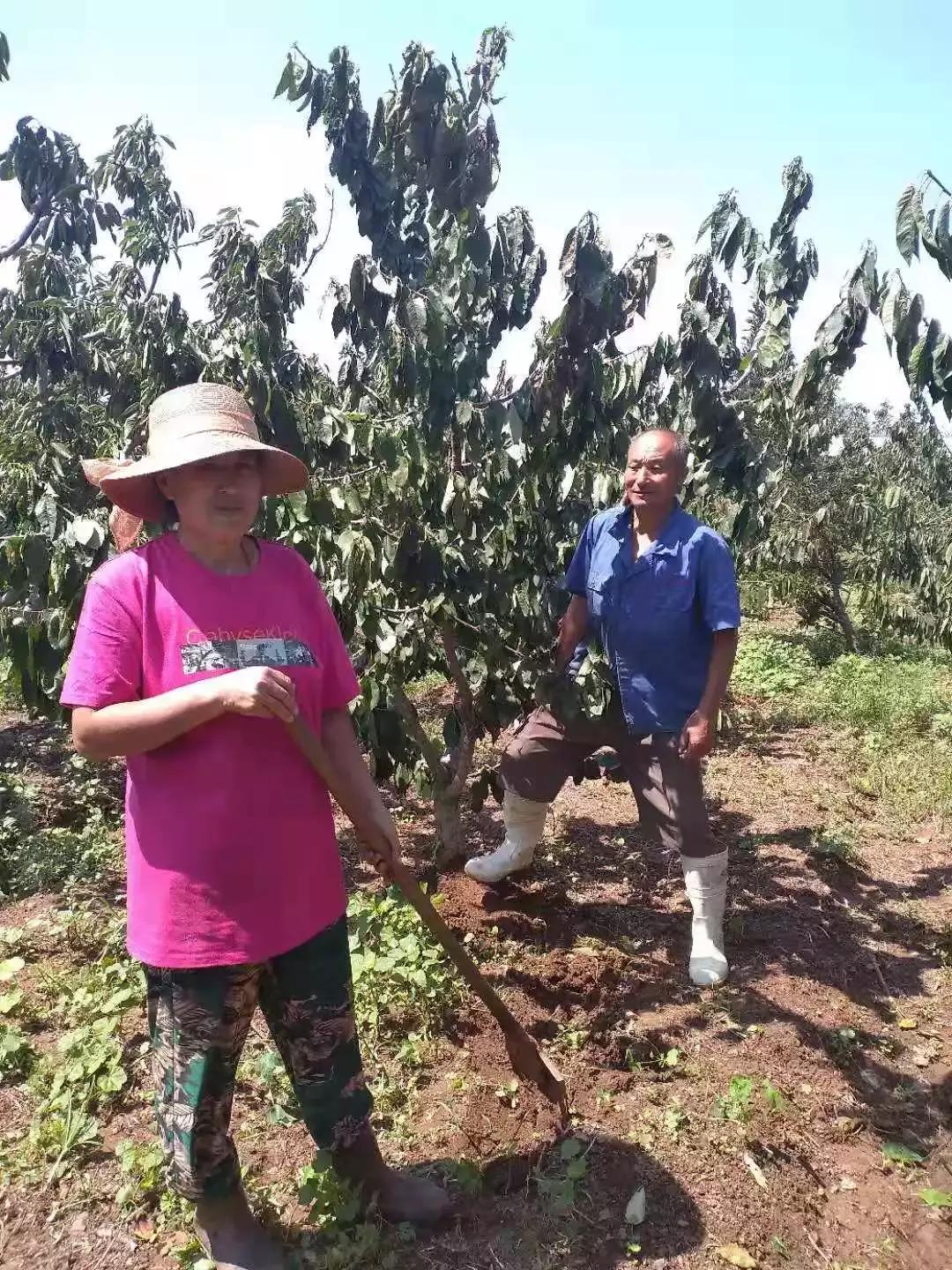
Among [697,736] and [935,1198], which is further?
[697,736]

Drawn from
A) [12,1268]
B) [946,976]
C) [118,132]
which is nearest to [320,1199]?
[12,1268]

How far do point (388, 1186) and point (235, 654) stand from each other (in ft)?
4.09

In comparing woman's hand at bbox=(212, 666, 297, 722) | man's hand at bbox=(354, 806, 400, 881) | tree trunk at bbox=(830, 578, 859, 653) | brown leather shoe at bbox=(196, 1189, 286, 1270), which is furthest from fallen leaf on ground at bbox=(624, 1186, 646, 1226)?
tree trunk at bbox=(830, 578, 859, 653)

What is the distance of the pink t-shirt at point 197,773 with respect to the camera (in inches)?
60.0

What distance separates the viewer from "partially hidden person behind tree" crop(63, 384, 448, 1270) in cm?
150

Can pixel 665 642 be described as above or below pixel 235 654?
below

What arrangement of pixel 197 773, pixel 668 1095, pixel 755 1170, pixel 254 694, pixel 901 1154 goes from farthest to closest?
pixel 668 1095 → pixel 901 1154 → pixel 755 1170 → pixel 197 773 → pixel 254 694

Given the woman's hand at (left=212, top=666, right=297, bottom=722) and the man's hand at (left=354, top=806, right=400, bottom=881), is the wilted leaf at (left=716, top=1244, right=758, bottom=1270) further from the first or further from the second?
the woman's hand at (left=212, top=666, right=297, bottom=722)

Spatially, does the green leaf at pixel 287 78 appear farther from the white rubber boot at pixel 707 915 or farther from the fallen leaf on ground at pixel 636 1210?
the fallen leaf on ground at pixel 636 1210

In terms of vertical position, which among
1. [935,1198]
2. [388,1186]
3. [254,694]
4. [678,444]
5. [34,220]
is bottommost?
[935,1198]

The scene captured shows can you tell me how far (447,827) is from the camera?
3652 mm

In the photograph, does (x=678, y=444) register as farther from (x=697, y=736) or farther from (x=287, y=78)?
(x=287, y=78)

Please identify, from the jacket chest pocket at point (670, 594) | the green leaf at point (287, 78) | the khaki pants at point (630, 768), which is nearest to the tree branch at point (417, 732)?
the khaki pants at point (630, 768)

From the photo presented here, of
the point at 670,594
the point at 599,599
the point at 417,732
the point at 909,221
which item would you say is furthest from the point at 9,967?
the point at 909,221
